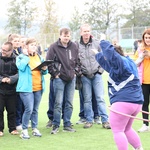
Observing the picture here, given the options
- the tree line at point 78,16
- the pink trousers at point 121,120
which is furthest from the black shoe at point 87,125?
the tree line at point 78,16

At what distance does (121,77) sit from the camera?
5.61 meters

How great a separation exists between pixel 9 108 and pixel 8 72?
2.30 ft

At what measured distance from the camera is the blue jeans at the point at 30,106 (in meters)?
7.22

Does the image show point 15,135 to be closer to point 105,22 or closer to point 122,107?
point 122,107

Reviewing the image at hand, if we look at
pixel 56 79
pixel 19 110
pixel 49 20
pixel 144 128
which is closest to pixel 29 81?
pixel 56 79

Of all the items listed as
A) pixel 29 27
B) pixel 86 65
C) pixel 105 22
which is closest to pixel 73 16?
pixel 105 22

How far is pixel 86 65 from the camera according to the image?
8188 millimetres

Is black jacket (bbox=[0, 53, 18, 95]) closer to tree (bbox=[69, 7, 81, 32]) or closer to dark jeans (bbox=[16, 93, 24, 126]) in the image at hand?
dark jeans (bbox=[16, 93, 24, 126])

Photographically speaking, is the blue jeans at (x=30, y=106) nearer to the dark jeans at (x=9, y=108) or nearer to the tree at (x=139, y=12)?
the dark jeans at (x=9, y=108)

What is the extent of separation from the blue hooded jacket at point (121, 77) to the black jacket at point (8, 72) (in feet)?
7.57

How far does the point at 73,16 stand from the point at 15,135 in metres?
49.5

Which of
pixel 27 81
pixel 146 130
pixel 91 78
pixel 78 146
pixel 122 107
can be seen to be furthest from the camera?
pixel 91 78

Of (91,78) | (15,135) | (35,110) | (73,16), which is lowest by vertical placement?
(15,135)

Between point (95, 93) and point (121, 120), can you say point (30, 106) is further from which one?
point (121, 120)
